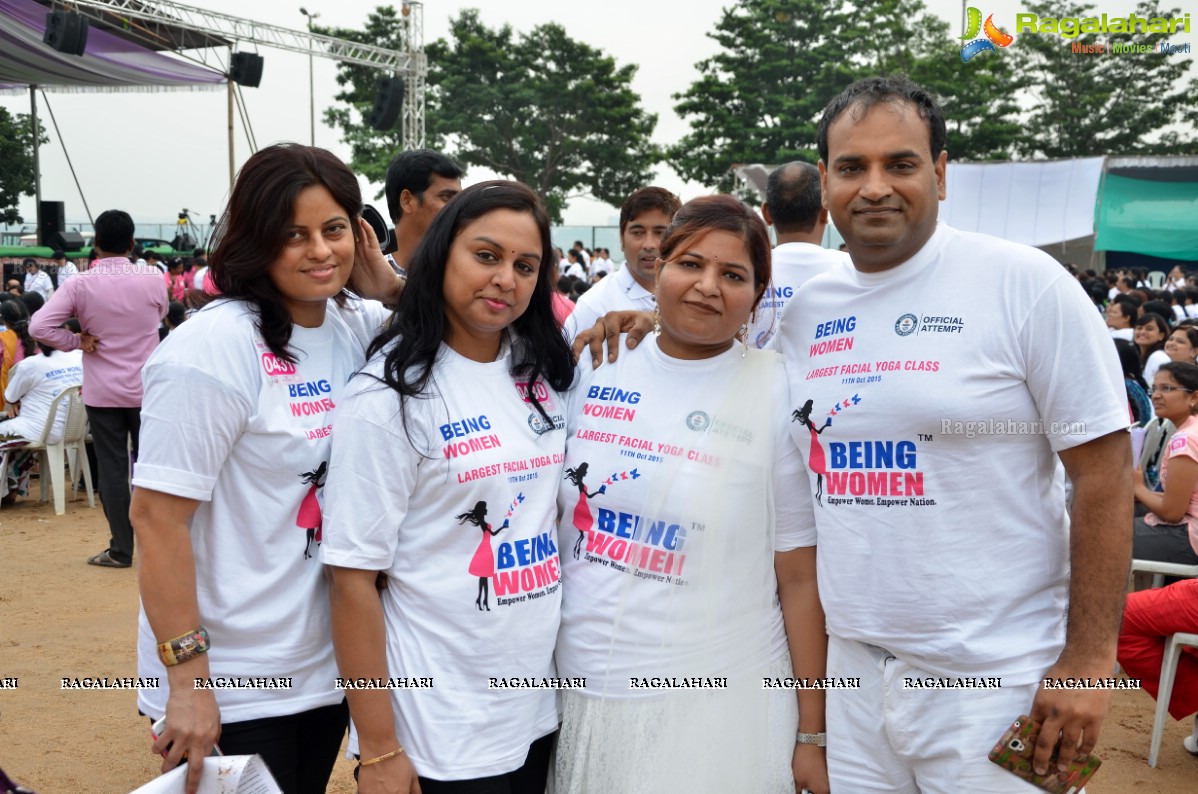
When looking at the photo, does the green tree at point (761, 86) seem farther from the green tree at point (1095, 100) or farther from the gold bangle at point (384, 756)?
the gold bangle at point (384, 756)

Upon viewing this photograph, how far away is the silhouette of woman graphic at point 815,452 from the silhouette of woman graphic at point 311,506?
102 centimetres

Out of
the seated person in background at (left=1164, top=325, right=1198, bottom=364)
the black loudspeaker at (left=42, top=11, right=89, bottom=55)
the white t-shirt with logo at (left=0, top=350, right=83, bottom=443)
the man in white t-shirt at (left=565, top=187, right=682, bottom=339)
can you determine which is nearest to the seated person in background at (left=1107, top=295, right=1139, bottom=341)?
the seated person in background at (left=1164, top=325, right=1198, bottom=364)

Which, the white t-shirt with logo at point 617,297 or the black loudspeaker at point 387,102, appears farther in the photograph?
the black loudspeaker at point 387,102

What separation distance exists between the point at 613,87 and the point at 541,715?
1265 inches

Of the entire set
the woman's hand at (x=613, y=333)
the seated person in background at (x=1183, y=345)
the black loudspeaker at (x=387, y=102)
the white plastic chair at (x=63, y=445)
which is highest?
the black loudspeaker at (x=387, y=102)

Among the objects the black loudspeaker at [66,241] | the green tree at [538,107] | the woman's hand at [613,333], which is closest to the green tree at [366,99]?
the green tree at [538,107]

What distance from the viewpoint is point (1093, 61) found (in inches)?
1150

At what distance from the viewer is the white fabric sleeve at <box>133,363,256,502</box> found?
6.21 ft

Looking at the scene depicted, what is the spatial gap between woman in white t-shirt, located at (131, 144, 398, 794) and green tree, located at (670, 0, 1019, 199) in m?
28.2

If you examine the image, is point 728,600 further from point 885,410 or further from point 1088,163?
point 1088,163

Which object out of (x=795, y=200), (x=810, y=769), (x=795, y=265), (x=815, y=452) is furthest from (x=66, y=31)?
(x=810, y=769)

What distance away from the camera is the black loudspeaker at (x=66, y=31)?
48.2 ft

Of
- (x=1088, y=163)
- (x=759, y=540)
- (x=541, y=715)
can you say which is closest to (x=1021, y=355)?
(x=759, y=540)

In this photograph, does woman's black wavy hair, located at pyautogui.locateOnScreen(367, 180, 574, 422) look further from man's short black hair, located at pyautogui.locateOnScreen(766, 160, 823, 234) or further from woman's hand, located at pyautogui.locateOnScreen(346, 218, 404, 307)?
man's short black hair, located at pyautogui.locateOnScreen(766, 160, 823, 234)
